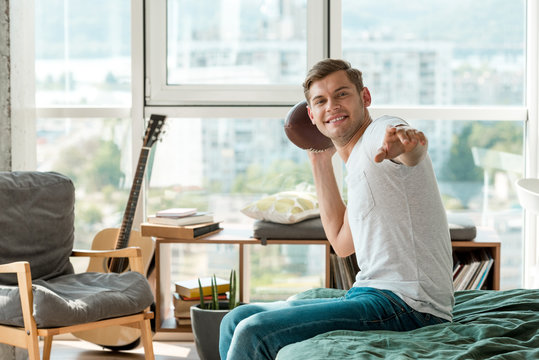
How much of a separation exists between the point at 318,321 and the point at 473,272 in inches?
65.0

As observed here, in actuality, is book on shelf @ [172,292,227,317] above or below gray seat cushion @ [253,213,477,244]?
below

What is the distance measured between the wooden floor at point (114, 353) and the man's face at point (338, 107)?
5.48 ft

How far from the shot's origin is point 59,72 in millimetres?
3863

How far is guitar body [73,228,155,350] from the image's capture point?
3.42 metres

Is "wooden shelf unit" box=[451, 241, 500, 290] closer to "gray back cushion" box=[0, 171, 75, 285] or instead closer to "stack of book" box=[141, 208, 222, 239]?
"stack of book" box=[141, 208, 222, 239]

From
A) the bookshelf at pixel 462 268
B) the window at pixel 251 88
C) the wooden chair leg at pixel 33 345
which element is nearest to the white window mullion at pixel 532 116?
the window at pixel 251 88

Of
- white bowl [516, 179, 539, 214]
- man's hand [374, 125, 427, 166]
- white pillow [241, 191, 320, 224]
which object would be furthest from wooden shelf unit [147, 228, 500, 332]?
man's hand [374, 125, 427, 166]

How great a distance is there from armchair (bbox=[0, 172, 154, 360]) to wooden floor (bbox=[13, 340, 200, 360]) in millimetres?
342

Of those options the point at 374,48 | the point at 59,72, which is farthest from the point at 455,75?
the point at 59,72

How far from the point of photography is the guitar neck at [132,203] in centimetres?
342

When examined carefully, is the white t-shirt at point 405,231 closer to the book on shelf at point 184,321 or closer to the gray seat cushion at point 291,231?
the gray seat cushion at point 291,231

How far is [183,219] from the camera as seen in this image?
11.0ft

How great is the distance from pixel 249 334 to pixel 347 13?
239 cm

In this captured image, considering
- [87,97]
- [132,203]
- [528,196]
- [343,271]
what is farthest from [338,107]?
[87,97]
